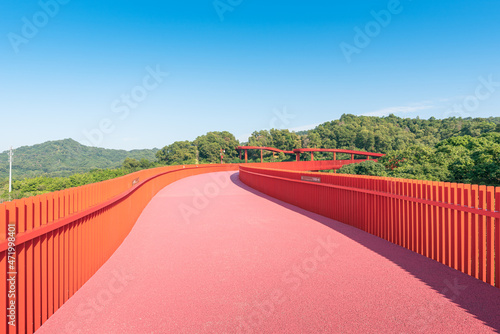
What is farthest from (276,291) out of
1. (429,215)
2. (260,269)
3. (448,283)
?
(429,215)

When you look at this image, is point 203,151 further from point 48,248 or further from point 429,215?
point 48,248

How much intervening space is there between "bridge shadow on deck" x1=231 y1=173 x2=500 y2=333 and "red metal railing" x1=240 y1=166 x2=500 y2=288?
184 millimetres

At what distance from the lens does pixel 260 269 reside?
5.09m

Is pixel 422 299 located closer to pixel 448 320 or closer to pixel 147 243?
pixel 448 320

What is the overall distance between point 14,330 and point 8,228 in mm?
990

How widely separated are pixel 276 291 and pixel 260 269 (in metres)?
0.91

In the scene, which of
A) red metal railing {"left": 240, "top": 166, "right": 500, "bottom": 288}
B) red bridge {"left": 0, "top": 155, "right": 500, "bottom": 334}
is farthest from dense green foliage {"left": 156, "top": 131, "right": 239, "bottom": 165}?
red bridge {"left": 0, "top": 155, "right": 500, "bottom": 334}

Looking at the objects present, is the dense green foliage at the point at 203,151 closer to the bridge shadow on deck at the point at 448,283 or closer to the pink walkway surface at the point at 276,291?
the pink walkway surface at the point at 276,291

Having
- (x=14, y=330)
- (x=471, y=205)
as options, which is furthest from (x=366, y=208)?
(x=14, y=330)

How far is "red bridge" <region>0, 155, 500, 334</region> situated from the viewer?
3322 millimetres

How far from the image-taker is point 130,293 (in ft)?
14.0

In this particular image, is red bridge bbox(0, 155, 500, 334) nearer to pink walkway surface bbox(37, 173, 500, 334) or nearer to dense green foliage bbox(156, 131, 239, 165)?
pink walkway surface bbox(37, 173, 500, 334)

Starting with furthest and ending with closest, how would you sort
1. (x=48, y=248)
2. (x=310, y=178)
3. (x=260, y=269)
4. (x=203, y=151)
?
(x=203, y=151) → (x=310, y=178) → (x=260, y=269) → (x=48, y=248)

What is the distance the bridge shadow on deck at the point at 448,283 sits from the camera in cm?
356
